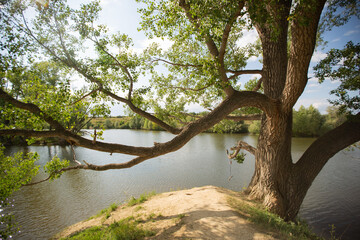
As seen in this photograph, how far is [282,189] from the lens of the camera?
5.40 metres

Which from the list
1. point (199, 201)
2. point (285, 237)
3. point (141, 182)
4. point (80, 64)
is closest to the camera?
point (285, 237)

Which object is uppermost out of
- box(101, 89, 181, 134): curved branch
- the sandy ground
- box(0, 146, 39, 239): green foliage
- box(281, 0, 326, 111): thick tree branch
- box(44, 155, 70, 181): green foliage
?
box(281, 0, 326, 111): thick tree branch

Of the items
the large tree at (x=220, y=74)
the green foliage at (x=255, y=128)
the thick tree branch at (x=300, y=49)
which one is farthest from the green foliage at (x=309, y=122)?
the thick tree branch at (x=300, y=49)

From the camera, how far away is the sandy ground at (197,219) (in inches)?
159

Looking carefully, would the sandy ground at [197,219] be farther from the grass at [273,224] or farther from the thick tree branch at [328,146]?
the thick tree branch at [328,146]

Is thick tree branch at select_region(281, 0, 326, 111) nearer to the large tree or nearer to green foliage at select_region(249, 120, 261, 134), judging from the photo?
the large tree

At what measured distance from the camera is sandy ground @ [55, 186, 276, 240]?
4.03 metres

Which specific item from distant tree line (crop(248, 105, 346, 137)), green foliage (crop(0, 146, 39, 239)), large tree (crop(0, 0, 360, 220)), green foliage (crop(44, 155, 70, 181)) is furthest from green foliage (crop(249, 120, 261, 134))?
green foliage (crop(0, 146, 39, 239))

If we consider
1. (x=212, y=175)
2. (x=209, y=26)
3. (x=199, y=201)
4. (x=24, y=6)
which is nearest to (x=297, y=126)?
(x=212, y=175)

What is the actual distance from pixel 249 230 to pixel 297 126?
3642 centimetres

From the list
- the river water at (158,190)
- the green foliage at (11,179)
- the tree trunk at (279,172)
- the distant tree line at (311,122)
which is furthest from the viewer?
the distant tree line at (311,122)

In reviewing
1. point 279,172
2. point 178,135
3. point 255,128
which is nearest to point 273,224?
point 279,172

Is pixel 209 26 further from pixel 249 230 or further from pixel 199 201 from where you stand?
pixel 199 201

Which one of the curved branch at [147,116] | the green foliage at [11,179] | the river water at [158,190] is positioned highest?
the curved branch at [147,116]
